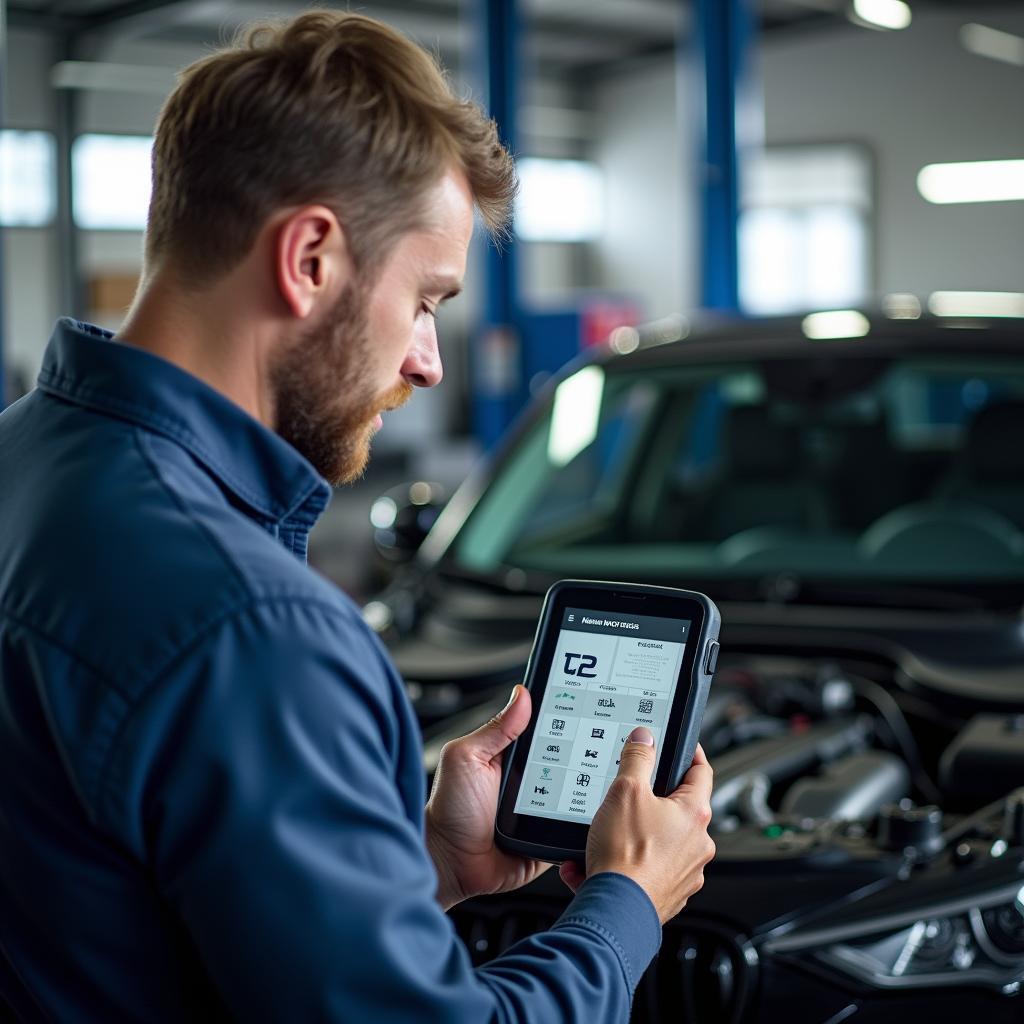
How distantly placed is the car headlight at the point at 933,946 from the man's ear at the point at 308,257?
3.63ft

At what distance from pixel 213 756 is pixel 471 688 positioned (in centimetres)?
173

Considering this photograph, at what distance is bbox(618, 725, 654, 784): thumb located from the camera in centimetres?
139

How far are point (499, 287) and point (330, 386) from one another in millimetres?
7471

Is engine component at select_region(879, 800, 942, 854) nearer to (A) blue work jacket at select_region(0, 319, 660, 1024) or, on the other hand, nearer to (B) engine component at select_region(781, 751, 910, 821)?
(B) engine component at select_region(781, 751, 910, 821)

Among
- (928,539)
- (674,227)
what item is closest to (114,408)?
(928,539)

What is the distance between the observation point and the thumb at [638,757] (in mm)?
1388

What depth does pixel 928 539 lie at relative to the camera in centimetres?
311

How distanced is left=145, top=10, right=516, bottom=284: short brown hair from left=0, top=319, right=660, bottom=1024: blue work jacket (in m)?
0.12

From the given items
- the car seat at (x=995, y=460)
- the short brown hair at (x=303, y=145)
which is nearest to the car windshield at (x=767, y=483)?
the car seat at (x=995, y=460)

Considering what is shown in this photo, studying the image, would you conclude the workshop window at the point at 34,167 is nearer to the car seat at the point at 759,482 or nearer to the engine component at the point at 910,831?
the car seat at the point at 759,482

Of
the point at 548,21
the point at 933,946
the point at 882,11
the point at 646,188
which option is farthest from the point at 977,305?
the point at 646,188

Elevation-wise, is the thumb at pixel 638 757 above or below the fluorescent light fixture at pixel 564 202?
below

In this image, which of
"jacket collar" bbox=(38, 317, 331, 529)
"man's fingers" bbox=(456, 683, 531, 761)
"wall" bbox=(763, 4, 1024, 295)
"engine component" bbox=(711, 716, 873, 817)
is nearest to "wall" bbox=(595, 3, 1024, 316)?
"wall" bbox=(763, 4, 1024, 295)

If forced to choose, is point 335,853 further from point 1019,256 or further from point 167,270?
point 1019,256
